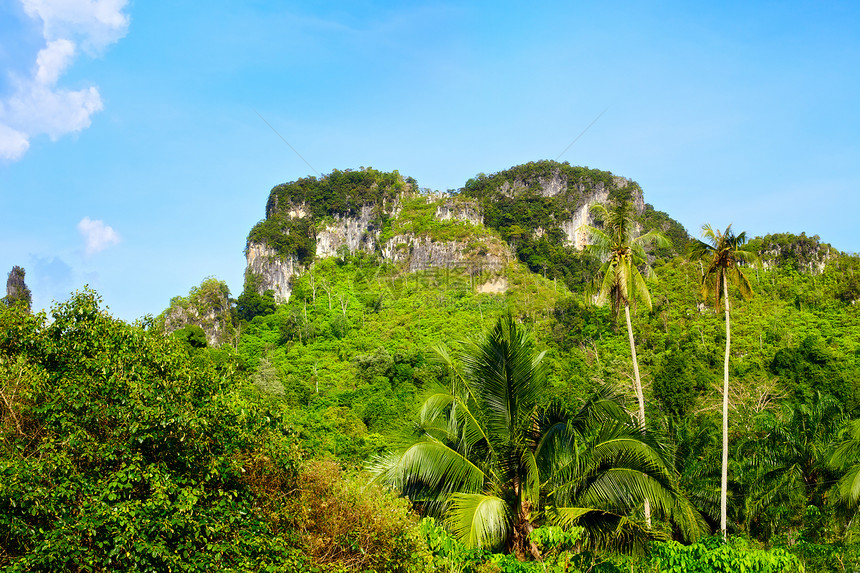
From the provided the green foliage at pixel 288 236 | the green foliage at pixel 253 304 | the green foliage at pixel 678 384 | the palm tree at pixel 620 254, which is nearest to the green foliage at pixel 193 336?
the palm tree at pixel 620 254

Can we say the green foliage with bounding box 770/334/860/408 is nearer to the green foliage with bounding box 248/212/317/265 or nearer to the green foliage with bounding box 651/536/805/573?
the green foliage with bounding box 651/536/805/573

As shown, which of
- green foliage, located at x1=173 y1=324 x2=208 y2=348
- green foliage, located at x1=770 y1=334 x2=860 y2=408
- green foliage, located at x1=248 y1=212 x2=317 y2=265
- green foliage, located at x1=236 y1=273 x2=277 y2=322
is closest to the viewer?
green foliage, located at x1=770 y1=334 x2=860 y2=408

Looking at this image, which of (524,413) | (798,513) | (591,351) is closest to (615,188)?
(591,351)

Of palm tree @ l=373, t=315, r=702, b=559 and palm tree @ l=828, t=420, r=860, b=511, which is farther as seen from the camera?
palm tree @ l=828, t=420, r=860, b=511

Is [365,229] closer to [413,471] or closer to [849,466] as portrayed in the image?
[849,466]

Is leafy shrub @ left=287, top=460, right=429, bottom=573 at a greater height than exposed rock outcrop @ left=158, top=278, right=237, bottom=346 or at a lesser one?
lesser

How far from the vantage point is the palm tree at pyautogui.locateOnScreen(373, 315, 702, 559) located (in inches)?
416

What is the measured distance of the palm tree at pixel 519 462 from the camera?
Answer: 1058cm

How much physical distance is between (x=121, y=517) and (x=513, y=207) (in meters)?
113

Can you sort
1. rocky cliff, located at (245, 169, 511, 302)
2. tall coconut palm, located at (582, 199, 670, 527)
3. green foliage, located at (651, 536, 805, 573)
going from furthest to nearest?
rocky cliff, located at (245, 169, 511, 302) → tall coconut palm, located at (582, 199, 670, 527) → green foliage, located at (651, 536, 805, 573)

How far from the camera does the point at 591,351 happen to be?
58750mm

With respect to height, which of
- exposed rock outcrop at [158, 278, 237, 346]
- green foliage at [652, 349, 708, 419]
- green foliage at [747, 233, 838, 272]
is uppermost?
green foliage at [747, 233, 838, 272]

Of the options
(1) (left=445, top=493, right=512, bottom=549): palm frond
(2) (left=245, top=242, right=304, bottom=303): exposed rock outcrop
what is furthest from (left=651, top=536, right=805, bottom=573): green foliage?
(2) (left=245, top=242, right=304, bottom=303): exposed rock outcrop

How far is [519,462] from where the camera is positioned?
37.6 ft
